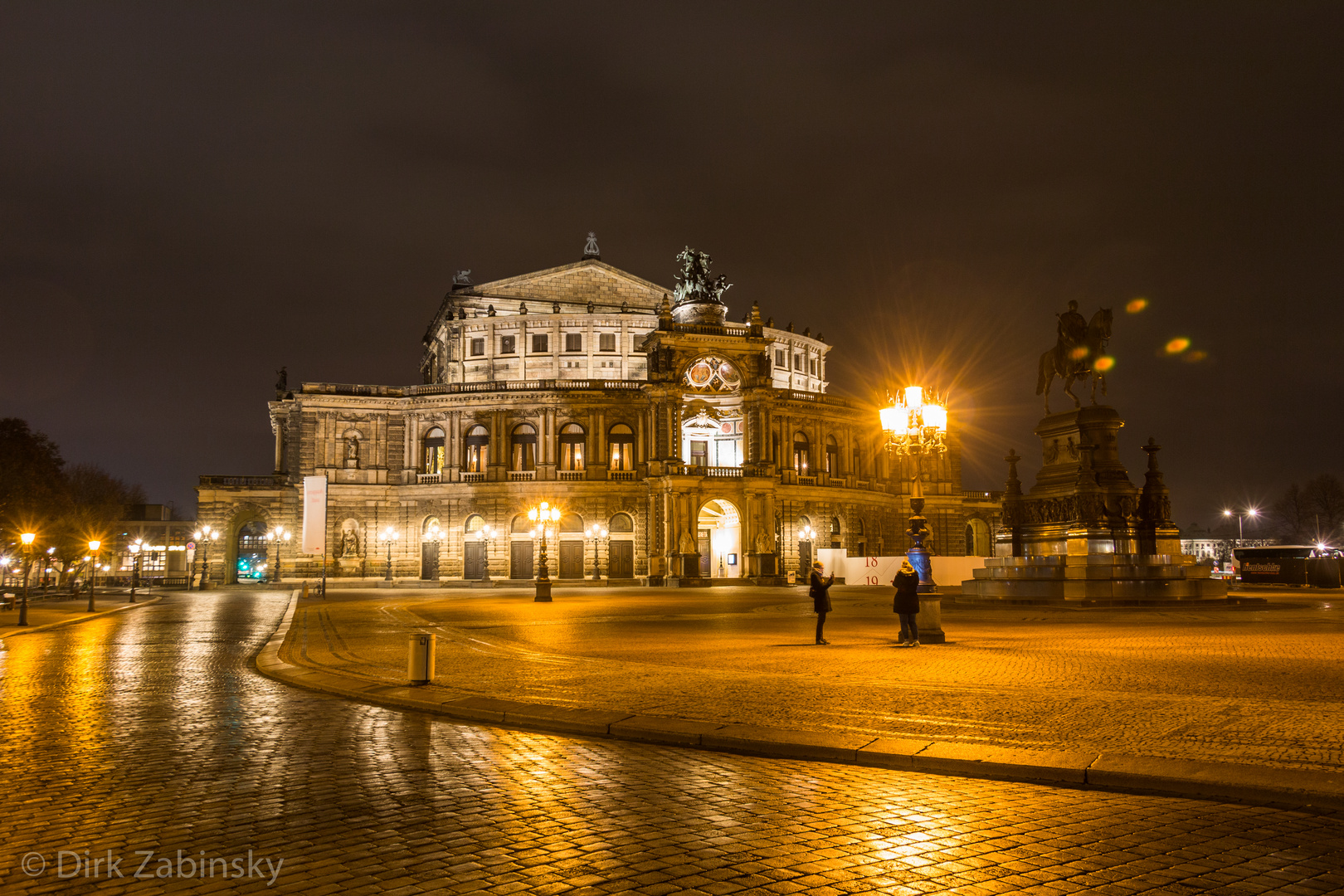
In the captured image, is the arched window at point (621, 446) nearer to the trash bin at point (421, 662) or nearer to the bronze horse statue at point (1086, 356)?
the bronze horse statue at point (1086, 356)

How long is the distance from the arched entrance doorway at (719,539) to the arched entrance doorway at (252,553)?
3196 centimetres

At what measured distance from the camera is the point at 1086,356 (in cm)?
3061

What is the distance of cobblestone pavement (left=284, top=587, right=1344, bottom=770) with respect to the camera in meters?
9.80

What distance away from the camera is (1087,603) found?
90.9 feet

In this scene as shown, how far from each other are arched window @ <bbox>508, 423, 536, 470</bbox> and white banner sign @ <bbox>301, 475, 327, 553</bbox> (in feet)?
45.8

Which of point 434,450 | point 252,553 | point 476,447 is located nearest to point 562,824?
point 476,447

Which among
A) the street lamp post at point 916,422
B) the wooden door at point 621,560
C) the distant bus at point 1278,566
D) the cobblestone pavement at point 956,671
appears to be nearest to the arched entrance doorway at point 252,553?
the wooden door at point 621,560

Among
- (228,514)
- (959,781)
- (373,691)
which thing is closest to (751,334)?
(228,514)

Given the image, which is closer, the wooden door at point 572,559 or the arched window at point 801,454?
the wooden door at point 572,559

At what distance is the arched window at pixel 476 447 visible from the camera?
6775cm

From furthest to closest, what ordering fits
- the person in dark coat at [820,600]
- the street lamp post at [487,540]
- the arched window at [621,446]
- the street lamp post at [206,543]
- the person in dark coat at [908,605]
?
the arched window at [621,446]
the street lamp post at [206,543]
the street lamp post at [487,540]
the person in dark coat at [820,600]
the person in dark coat at [908,605]

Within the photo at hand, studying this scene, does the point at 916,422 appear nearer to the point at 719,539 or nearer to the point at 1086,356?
the point at 1086,356

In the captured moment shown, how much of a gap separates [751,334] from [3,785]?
58.8 m

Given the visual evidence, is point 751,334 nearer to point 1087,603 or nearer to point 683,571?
point 683,571
